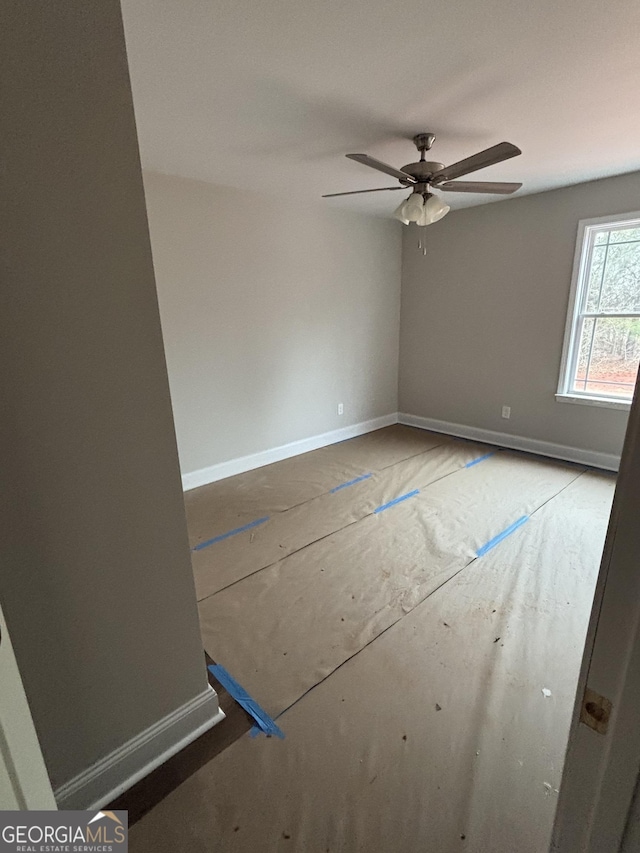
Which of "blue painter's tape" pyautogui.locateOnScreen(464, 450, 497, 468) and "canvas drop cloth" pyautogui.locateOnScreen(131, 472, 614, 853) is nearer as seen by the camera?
"canvas drop cloth" pyautogui.locateOnScreen(131, 472, 614, 853)

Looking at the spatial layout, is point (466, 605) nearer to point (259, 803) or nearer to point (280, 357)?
point (259, 803)

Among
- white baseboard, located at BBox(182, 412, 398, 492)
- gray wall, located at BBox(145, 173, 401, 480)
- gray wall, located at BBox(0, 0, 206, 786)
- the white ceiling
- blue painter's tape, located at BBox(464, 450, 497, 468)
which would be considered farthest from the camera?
blue painter's tape, located at BBox(464, 450, 497, 468)

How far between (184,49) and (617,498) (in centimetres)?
210

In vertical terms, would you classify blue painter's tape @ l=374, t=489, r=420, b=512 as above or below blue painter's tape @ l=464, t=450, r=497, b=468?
below

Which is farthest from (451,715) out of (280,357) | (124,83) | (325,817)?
(280,357)

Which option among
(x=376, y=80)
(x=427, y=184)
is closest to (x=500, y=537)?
(x=427, y=184)

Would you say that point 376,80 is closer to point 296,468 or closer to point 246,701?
point 246,701

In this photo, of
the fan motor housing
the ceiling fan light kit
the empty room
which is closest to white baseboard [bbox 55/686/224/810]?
the empty room

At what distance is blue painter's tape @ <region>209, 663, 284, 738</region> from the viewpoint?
5.06 feet

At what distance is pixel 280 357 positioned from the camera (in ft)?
13.2

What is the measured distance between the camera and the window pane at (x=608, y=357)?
355cm

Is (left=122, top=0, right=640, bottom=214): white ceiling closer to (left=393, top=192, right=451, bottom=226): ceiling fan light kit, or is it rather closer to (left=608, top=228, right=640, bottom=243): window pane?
(left=393, top=192, right=451, bottom=226): ceiling fan light kit

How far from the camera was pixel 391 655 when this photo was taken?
1.86 metres

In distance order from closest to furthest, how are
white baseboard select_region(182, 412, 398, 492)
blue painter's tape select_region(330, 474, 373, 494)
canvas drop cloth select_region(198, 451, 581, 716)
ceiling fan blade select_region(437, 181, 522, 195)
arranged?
canvas drop cloth select_region(198, 451, 581, 716)
ceiling fan blade select_region(437, 181, 522, 195)
blue painter's tape select_region(330, 474, 373, 494)
white baseboard select_region(182, 412, 398, 492)
